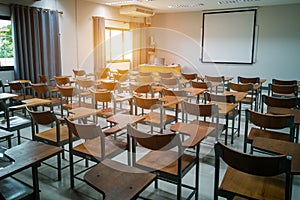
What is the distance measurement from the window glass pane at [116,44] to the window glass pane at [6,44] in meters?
3.85

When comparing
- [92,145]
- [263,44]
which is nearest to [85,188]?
[92,145]

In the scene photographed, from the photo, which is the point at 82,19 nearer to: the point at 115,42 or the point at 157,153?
the point at 115,42

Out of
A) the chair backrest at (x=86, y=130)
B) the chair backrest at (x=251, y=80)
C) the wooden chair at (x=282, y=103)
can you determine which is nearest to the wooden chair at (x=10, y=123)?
the chair backrest at (x=86, y=130)

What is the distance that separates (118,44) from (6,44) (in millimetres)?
4382

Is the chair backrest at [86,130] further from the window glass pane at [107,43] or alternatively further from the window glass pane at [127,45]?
the window glass pane at [127,45]

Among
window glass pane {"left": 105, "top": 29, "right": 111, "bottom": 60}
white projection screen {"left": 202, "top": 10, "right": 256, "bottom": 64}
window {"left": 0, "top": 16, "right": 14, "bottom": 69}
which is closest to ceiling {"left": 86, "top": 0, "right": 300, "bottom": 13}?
white projection screen {"left": 202, "top": 10, "right": 256, "bottom": 64}

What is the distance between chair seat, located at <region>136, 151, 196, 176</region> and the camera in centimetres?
206

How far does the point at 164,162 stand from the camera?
2166 mm

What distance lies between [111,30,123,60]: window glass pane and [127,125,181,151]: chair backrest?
25.8 feet

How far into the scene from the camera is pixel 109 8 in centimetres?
892

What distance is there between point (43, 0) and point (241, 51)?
6.66 meters

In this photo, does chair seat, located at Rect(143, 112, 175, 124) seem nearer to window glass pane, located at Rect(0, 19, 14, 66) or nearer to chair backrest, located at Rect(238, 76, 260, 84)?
chair backrest, located at Rect(238, 76, 260, 84)

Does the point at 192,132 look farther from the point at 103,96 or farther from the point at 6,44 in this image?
the point at 6,44

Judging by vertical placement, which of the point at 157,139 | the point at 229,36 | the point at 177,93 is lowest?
the point at 157,139
